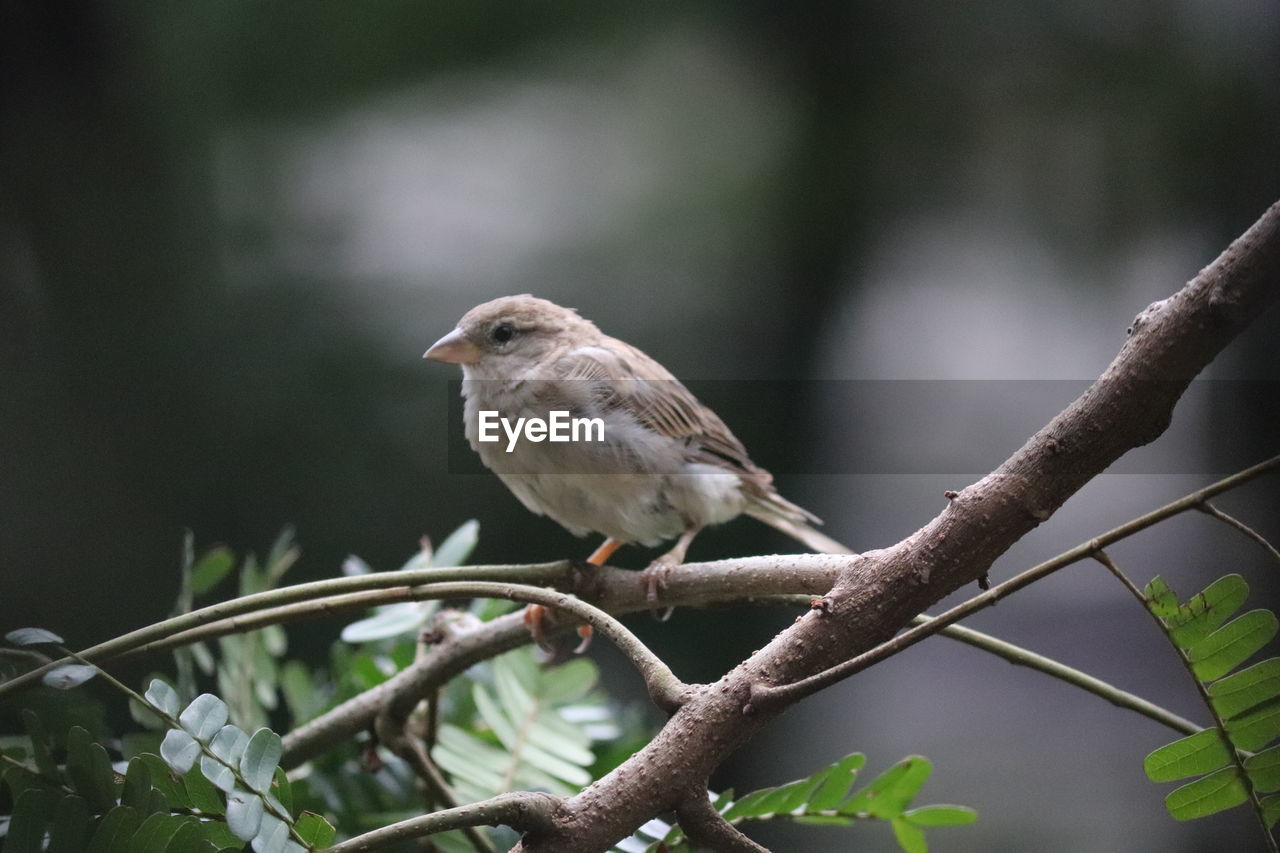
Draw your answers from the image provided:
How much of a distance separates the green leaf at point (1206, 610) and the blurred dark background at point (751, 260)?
1006 mm

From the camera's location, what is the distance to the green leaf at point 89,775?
624 mm

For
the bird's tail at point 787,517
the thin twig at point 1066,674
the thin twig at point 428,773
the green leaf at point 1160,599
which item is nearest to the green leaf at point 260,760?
the thin twig at point 428,773

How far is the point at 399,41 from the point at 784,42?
880mm

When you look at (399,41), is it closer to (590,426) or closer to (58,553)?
(590,426)

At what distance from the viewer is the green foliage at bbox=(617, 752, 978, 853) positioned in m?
0.85

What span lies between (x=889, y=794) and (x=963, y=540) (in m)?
0.34

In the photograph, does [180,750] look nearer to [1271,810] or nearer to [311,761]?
[311,761]

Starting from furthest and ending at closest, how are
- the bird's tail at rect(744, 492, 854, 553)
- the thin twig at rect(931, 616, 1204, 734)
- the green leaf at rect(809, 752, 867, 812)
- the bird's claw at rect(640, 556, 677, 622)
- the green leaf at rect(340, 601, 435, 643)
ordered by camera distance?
the bird's tail at rect(744, 492, 854, 553), the green leaf at rect(340, 601, 435, 643), the bird's claw at rect(640, 556, 677, 622), the green leaf at rect(809, 752, 867, 812), the thin twig at rect(931, 616, 1204, 734)

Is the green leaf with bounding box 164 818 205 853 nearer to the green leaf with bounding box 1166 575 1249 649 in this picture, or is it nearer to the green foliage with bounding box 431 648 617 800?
the green foliage with bounding box 431 648 617 800

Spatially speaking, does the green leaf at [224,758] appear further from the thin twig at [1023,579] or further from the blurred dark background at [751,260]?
the blurred dark background at [751,260]

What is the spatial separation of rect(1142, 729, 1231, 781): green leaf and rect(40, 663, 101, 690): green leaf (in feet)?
2.37

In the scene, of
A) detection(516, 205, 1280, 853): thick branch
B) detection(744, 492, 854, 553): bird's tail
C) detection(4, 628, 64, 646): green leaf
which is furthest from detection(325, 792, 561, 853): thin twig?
detection(744, 492, 854, 553): bird's tail

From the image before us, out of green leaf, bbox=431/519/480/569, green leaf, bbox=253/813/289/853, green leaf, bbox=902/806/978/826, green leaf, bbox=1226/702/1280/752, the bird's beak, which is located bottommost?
green leaf, bbox=902/806/978/826

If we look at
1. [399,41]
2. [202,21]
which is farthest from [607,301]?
[202,21]
